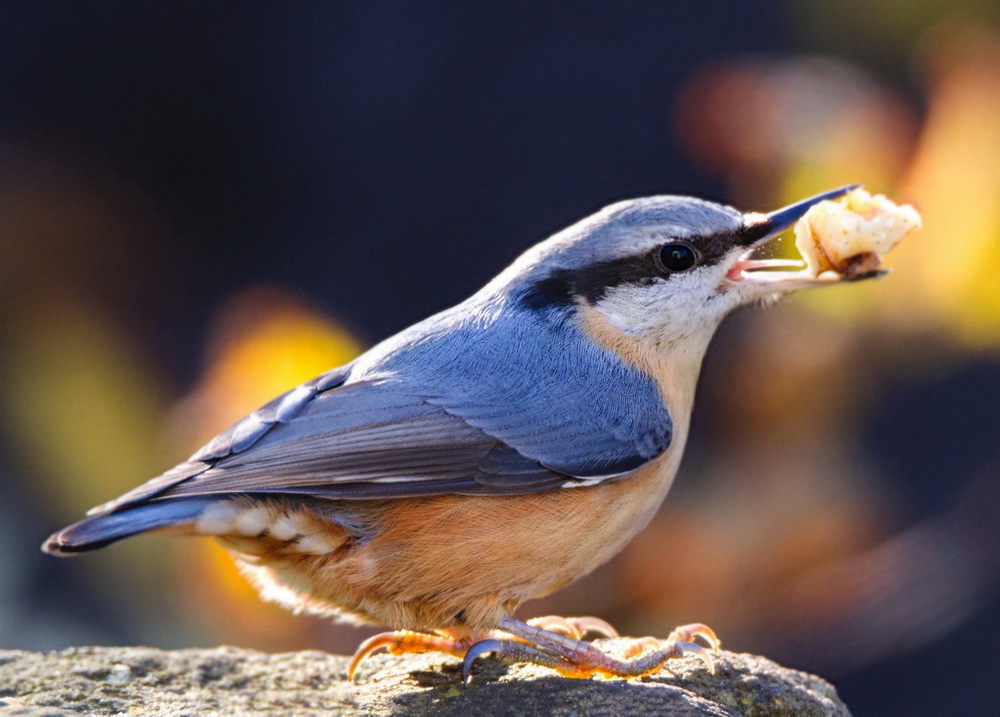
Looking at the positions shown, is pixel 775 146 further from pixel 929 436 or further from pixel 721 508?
pixel 929 436

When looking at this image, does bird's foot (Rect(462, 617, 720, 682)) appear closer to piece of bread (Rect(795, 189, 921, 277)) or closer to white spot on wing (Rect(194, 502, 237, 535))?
white spot on wing (Rect(194, 502, 237, 535))

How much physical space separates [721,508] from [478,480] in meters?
1.95

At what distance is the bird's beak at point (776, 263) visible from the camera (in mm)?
3785

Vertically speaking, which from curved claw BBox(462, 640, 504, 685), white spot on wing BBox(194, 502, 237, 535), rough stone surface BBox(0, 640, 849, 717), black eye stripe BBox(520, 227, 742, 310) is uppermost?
black eye stripe BBox(520, 227, 742, 310)

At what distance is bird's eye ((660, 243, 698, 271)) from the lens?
382 cm

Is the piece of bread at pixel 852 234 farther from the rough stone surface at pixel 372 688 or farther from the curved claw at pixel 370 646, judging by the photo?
the curved claw at pixel 370 646

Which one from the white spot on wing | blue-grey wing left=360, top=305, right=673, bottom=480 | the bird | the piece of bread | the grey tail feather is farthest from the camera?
the piece of bread

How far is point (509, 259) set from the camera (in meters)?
7.18

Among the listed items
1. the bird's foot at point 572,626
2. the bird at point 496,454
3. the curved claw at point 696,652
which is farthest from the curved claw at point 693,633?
the bird's foot at point 572,626

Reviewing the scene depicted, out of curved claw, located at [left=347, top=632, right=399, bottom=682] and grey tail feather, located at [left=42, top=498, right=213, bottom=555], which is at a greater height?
grey tail feather, located at [left=42, top=498, right=213, bottom=555]

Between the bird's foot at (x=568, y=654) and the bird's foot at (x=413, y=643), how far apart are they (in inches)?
9.7

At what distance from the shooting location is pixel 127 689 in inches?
134

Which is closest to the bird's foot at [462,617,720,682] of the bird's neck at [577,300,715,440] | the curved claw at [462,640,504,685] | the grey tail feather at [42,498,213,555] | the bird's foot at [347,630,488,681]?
the curved claw at [462,640,504,685]

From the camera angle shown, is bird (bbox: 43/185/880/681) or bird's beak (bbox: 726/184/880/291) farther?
bird's beak (bbox: 726/184/880/291)
